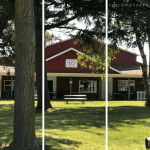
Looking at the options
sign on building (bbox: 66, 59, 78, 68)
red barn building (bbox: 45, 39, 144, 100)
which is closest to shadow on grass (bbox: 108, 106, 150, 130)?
red barn building (bbox: 45, 39, 144, 100)

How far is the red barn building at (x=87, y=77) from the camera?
2364 centimetres

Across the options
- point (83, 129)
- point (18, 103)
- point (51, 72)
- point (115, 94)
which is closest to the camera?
point (18, 103)

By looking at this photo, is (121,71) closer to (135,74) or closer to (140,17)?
(135,74)

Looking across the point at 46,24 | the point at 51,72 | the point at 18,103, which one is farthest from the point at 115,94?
the point at 18,103

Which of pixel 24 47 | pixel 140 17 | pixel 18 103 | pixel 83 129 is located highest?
pixel 140 17

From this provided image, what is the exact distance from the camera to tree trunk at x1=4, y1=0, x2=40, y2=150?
5.17 meters

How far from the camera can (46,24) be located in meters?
15.1

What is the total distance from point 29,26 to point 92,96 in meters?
20.7

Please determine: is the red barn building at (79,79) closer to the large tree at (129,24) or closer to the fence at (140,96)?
the fence at (140,96)

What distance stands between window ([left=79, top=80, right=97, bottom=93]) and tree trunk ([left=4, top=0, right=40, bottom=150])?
20487 mm

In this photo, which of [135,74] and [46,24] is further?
[135,74]

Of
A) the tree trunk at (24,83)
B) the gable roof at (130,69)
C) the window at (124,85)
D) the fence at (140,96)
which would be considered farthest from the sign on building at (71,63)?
the tree trunk at (24,83)

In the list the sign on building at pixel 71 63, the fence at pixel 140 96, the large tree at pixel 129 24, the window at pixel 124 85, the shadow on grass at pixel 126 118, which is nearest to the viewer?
the shadow on grass at pixel 126 118

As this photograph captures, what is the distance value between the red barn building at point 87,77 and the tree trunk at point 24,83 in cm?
1749
